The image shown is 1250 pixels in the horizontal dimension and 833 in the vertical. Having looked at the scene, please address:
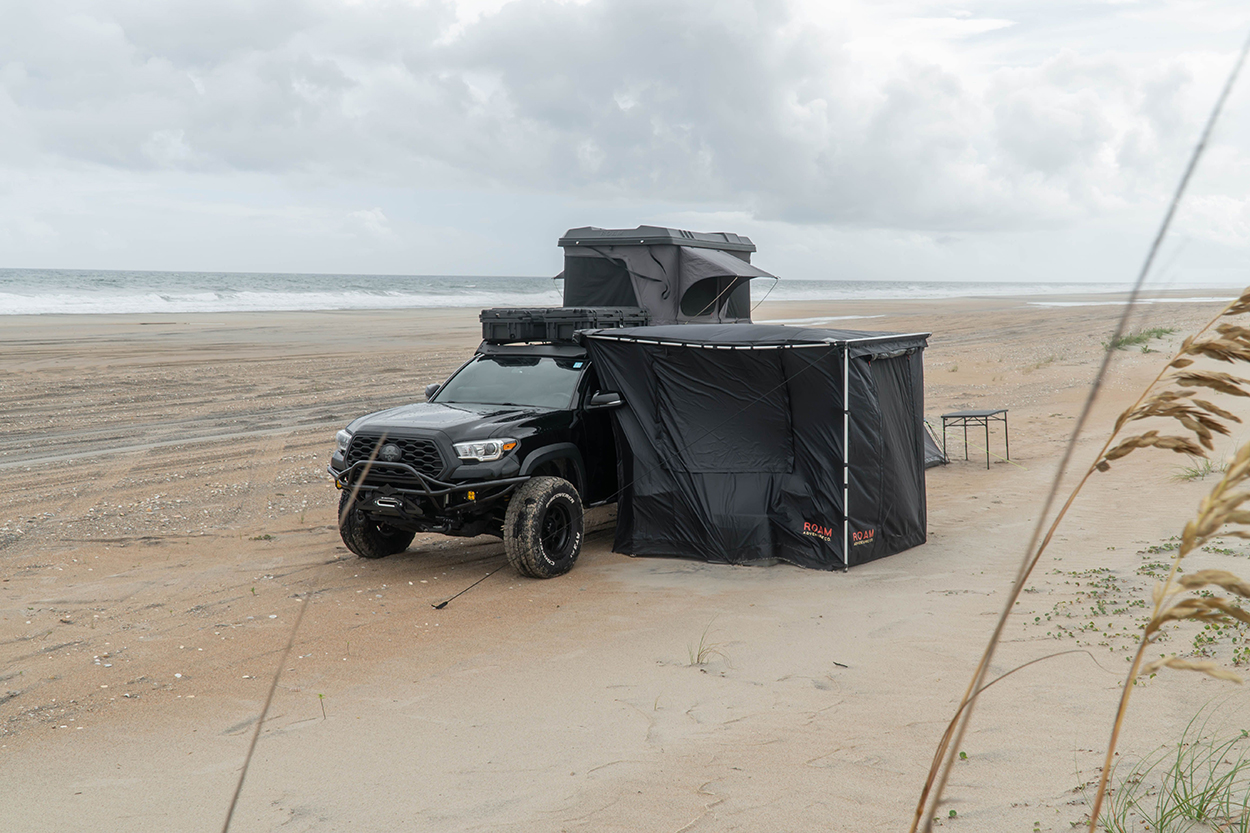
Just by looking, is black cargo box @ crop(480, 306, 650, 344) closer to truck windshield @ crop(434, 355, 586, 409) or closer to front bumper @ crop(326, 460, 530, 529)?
truck windshield @ crop(434, 355, 586, 409)

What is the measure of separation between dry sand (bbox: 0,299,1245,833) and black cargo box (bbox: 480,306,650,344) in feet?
7.29

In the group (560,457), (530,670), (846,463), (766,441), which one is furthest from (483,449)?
(846,463)

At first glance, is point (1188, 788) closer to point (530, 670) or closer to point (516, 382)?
point (530, 670)

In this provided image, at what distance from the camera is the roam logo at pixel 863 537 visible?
27.7 feet

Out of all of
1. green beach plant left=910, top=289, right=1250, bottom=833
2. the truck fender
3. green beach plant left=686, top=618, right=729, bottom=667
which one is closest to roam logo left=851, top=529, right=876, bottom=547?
green beach plant left=686, top=618, right=729, bottom=667

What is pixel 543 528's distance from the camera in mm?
8477

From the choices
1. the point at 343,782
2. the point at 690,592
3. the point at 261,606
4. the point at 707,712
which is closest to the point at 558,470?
the point at 690,592

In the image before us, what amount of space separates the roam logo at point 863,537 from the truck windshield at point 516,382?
9.63 feet

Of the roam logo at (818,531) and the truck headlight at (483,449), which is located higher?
the truck headlight at (483,449)

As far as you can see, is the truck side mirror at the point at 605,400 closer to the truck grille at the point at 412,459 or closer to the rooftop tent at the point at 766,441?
the rooftop tent at the point at 766,441

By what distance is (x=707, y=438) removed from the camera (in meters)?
9.04

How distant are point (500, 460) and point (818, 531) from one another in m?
2.89

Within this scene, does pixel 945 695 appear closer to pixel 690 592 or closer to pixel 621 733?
pixel 621 733

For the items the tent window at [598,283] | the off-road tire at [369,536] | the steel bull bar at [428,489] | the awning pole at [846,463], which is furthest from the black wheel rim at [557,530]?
the tent window at [598,283]
